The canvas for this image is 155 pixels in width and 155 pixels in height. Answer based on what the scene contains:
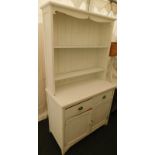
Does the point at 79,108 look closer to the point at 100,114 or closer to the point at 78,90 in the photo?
the point at 78,90

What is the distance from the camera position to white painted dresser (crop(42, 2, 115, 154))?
137 cm

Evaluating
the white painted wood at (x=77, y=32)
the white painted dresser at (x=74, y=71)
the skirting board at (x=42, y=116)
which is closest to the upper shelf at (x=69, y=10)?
the white painted dresser at (x=74, y=71)

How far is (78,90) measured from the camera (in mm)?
1718

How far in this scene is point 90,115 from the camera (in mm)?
1692

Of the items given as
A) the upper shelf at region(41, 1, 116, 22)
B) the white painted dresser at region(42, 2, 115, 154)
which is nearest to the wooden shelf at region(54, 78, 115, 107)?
the white painted dresser at region(42, 2, 115, 154)

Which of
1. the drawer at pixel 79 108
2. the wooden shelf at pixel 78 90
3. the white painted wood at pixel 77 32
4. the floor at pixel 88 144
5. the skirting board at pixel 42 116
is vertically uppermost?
the white painted wood at pixel 77 32

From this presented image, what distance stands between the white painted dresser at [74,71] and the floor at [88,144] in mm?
125

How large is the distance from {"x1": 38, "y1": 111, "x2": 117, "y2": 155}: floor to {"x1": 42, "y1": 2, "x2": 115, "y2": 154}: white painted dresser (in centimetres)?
12

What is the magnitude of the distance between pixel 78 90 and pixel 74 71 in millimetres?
342

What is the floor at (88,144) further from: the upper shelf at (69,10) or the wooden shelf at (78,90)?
the upper shelf at (69,10)

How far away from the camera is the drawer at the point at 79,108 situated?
4.59 ft

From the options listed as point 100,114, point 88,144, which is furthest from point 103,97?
point 88,144

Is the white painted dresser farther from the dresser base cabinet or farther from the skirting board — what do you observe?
the skirting board
